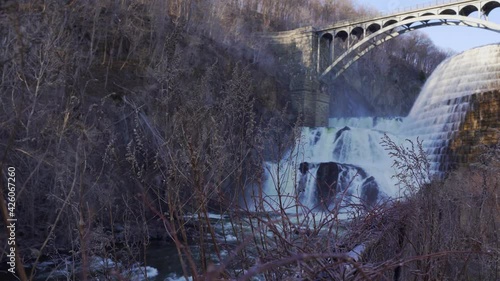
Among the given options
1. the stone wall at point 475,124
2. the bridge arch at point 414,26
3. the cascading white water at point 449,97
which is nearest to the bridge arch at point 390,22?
the bridge arch at point 414,26

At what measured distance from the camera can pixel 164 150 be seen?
252 cm

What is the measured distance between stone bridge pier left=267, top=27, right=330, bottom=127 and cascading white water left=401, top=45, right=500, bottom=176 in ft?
21.4

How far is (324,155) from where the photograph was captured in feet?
61.4

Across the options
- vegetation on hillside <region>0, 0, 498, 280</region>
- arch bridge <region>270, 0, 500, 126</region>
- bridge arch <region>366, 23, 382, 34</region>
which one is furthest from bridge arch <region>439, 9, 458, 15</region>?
vegetation on hillside <region>0, 0, 498, 280</region>

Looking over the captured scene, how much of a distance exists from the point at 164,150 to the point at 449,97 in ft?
51.9

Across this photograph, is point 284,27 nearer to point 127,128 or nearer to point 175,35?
point 127,128

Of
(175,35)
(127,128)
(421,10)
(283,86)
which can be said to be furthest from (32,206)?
(421,10)

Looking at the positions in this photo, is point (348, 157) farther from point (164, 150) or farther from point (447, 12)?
point (164, 150)

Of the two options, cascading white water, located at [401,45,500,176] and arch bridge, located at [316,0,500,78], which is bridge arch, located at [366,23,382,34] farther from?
cascading white water, located at [401,45,500,176]

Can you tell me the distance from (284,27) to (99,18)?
2089 centimetres

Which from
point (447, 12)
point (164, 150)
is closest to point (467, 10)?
point (447, 12)

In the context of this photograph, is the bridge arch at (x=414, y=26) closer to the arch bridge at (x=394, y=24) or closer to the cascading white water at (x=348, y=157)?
the arch bridge at (x=394, y=24)

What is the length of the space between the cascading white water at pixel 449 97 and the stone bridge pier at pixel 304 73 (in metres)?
6.53

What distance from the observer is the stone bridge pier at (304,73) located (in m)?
23.7
